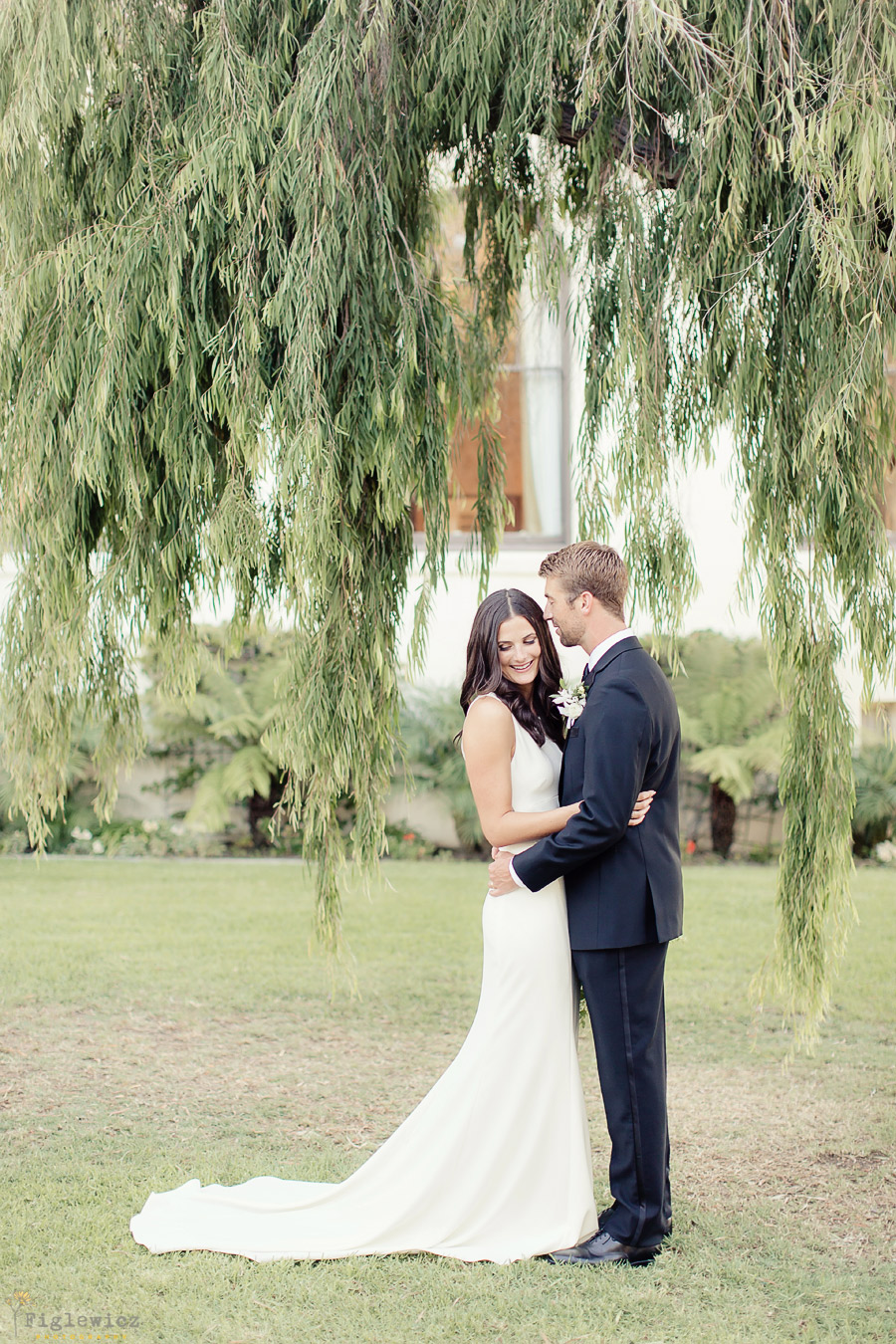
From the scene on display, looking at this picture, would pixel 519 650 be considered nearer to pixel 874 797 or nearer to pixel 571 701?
pixel 571 701

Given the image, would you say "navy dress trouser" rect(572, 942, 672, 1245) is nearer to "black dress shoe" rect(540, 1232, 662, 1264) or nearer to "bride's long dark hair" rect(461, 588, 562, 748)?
"black dress shoe" rect(540, 1232, 662, 1264)

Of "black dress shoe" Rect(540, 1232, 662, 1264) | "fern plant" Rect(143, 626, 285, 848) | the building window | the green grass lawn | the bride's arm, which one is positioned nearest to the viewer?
the green grass lawn

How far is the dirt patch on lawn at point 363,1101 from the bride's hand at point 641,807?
4.75ft

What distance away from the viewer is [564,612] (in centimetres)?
362

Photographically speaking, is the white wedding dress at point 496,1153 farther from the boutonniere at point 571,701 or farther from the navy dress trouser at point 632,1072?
the boutonniere at point 571,701

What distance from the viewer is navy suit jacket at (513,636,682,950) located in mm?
3447

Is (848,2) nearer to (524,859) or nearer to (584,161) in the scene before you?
(584,161)

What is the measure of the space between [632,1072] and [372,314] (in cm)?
238

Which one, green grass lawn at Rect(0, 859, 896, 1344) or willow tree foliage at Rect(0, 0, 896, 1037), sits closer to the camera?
green grass lawn at Rect(0, 859, 896, 1344)

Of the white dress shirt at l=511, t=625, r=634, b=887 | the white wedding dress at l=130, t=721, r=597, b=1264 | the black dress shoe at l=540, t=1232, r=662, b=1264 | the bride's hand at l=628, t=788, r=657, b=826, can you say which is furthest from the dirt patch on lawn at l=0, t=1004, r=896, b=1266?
the white dress shirt at l=511, t=625, r=634, b=887

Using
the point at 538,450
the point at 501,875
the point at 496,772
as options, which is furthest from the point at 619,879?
the point at 538,450

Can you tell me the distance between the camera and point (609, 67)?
3547mm

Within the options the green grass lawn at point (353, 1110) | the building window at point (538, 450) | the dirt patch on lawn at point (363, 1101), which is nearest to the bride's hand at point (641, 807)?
Answer: the green grass lawn at point (353, 1110)

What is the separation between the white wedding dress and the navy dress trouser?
0.10 meters
